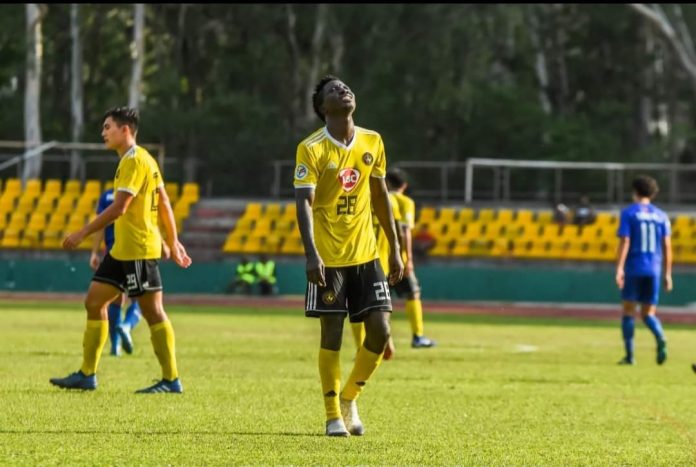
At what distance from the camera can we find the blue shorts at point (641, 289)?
18422mm

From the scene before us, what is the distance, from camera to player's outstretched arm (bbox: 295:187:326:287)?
32.1 ft

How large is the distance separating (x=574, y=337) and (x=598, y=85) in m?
32.4

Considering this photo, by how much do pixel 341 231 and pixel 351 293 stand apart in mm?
411

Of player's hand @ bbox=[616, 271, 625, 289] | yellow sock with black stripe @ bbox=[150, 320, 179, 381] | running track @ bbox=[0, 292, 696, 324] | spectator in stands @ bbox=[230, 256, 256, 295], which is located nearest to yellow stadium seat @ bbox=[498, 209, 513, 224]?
running track @ bbox=[0, 292, 696, 324]

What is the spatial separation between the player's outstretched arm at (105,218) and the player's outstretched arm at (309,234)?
2317 mm

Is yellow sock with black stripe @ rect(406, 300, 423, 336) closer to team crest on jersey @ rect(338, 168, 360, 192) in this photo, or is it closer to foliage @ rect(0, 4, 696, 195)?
team crest on jersey @ rect(338, 168, 360, 192)

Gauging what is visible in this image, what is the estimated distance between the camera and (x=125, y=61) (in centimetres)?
5556

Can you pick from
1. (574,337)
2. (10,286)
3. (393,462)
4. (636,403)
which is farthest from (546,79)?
(393,462)

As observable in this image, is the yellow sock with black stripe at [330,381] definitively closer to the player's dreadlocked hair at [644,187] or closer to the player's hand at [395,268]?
the player's hand at [395,268]

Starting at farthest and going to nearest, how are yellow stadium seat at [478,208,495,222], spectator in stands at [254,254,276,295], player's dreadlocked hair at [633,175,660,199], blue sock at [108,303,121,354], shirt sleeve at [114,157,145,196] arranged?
yellow stadium seat at [478,208,495,222]
spectator in stands at [254,254,276,295]
player's dreadlocked hair at [633,175,660,199]
blue sock at [108,303,121,354]
shirt sleeve at [114,157,145,196]

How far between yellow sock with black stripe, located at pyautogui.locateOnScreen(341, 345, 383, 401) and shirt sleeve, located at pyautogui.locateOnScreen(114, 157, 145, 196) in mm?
2597

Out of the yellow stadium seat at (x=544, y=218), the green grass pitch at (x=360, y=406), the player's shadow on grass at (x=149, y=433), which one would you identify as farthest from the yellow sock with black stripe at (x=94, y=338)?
the yellow stadium seat at (x=544, y=218)

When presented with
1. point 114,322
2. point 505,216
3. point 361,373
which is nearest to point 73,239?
point 361,373

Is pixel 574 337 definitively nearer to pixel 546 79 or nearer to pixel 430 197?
pixel 430 197
